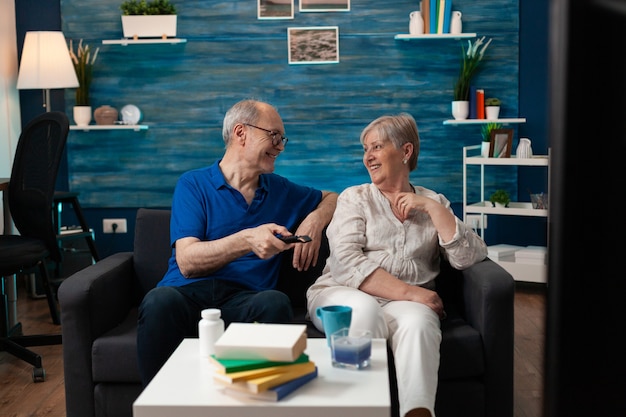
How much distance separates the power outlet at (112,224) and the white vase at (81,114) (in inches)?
26.5

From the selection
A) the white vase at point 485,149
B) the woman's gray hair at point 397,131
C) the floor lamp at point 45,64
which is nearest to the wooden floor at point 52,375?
the woman's gray hair at point 397,131

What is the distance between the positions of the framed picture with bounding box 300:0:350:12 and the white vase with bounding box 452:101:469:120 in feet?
3.04

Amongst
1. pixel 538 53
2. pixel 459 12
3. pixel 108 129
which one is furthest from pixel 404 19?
pixel 108 129

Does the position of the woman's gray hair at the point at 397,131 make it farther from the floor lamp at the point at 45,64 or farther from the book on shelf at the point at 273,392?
the floor lamp at the point at 45,64

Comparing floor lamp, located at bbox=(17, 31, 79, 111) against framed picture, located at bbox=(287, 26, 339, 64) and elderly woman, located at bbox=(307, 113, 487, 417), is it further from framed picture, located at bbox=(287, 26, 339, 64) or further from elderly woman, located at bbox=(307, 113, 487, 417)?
elderly woman, located at bbox=(307, 113, 487, 417)

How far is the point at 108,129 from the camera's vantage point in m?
5.29

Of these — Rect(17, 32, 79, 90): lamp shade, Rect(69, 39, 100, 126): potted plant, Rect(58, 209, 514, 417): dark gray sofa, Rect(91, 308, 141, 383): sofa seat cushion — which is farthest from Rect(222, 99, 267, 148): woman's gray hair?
Rect(69, 39, 100, 126): potted plant

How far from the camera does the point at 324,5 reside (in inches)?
201

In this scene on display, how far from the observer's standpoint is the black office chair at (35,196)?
3.37m

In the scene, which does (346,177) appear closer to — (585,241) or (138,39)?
(138,39)

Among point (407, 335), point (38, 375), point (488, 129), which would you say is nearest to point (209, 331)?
point (407, 335)

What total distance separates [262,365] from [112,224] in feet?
12.6

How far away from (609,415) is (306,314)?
2562mm

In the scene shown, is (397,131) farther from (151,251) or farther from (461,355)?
(151,251)
